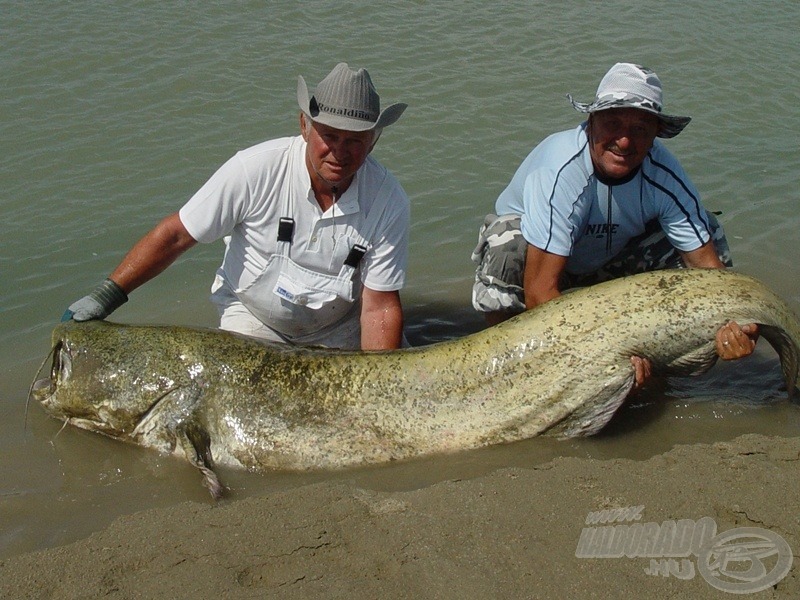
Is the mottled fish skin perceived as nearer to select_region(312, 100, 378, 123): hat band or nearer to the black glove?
the black glove

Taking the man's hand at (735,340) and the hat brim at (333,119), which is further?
the hat brim at (333,119)

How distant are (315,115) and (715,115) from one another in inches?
247

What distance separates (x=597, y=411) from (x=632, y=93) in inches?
63.3

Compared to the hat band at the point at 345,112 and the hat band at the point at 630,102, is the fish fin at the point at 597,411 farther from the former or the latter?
the hat band at the point at 345,112

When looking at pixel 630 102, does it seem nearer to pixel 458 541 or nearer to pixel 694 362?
pixel 694 362

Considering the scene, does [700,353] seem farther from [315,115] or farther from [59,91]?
[59,91]

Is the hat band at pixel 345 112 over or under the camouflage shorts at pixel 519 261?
over

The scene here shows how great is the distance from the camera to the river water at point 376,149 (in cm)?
441

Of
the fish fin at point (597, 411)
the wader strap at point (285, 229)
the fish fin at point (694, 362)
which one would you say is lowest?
the fish fin at point (597, 411)

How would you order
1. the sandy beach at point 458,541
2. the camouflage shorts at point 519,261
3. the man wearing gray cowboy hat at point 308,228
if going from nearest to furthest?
the sandy beach at point 458,541
the man wearing gray cowboy hat at point 308,228
the camouflage shorts at point 519,261

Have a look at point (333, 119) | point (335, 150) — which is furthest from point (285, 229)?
point (333, 119)

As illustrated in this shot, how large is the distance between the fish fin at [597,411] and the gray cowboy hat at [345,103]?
1719 millimetres

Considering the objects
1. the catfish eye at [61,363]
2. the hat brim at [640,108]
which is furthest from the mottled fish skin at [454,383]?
the hat brim at [640,108]

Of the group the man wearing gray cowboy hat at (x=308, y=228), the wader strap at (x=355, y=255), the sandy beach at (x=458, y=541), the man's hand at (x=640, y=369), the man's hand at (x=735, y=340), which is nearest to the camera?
the sandy beach at (x=458, y=541)
